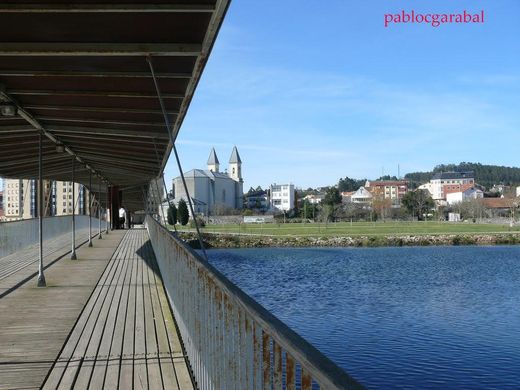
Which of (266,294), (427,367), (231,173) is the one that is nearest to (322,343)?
(427,367)

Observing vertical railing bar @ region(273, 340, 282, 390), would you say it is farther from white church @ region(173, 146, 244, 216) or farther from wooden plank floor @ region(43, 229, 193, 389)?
white church @ region(173, 146, 244, 216)

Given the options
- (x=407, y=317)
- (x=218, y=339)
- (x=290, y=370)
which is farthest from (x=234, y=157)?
(x=290, y=370)

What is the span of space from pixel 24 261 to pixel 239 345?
12.5 m

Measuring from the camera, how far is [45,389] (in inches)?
175

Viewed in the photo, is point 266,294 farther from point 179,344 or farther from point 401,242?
point 401,242

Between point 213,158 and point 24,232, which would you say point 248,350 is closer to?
point 24,232

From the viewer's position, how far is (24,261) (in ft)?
45.1

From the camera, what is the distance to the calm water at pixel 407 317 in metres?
15.5

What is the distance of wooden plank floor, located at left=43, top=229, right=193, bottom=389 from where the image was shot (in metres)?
4.64

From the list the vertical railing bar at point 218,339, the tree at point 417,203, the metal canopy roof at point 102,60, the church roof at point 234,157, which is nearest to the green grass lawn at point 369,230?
the tree at point 417,203

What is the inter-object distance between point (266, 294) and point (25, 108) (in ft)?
68.5

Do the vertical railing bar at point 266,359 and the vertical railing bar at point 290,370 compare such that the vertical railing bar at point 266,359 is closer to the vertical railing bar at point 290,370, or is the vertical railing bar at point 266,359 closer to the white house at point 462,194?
the vertical railing bar at point 290,370

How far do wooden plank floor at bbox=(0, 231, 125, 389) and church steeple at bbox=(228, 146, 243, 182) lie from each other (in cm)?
17404

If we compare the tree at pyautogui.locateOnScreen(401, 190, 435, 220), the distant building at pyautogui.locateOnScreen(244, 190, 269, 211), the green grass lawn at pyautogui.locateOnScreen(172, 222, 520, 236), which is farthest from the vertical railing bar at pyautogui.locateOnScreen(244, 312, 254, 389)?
the distant building at pyautogui.locateOnScreen(244, 190, 269, 211)
